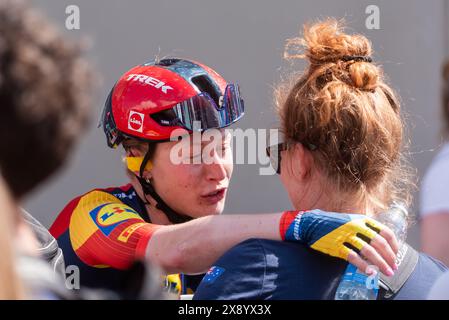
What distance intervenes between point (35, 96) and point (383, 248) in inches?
42.9

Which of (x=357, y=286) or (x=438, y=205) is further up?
(x=438, y=205)

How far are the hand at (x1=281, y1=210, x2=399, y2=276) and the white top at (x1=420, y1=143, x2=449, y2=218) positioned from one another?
13 centimetres

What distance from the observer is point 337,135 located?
7.21 ft

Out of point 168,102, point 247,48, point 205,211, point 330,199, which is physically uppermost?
point 247,48

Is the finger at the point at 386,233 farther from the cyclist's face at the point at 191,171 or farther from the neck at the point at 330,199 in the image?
the cyclist's face at the point at 191,171

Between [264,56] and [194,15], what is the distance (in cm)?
46

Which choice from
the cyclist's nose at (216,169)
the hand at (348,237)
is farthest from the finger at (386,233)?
the cyclist's nose at (216,169)

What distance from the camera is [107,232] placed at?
269cm

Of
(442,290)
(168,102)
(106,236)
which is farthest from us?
(168,102)

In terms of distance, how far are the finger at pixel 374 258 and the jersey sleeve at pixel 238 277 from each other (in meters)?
0.25

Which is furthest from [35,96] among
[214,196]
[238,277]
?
[214,196]

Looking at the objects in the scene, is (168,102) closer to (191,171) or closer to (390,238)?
(191,171)
